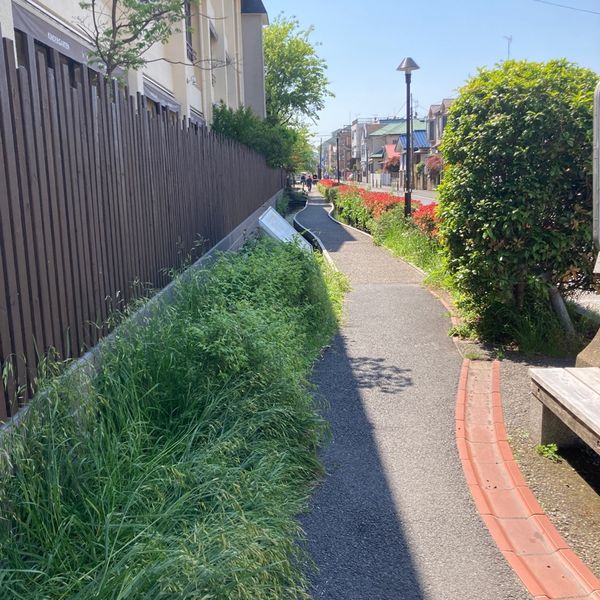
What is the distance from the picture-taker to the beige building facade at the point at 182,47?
278 inches

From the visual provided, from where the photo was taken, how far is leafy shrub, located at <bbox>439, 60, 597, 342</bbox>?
634 cm

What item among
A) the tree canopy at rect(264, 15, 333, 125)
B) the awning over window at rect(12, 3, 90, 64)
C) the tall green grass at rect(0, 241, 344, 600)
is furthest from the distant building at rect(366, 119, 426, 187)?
the tall green grass at rect(0, 241, 344, 600)

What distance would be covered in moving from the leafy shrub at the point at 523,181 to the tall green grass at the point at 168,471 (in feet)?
9.56

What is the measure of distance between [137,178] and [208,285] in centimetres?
110

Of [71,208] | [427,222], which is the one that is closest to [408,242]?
[427,222]

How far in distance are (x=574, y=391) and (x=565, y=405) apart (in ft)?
0.69

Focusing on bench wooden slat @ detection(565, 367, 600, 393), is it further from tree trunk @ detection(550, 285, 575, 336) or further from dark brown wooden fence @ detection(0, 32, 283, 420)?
dark brown wooden fence @ detection(0, 32, 283, 420)

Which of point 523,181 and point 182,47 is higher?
point 182,47

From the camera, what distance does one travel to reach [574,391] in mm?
4066

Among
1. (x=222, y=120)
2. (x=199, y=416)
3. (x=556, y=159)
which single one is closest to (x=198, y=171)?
(x=556, y=159)

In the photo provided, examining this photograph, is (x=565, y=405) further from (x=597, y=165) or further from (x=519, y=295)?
(x=519, y=295)

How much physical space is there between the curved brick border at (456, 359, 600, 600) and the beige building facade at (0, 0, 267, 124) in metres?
3.70

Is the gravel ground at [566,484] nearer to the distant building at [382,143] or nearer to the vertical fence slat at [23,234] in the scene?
the vertical fence slat at [23,234]

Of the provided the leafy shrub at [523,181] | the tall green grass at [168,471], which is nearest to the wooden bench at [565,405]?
the tall green grass at [168,471]
